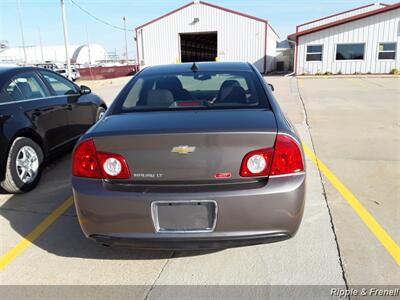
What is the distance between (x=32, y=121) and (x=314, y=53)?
25.3 metres

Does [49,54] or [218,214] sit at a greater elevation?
[49,54]

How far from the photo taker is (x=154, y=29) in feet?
111

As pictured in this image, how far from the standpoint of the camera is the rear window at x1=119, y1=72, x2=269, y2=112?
3137mm

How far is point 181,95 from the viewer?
3.50 meters

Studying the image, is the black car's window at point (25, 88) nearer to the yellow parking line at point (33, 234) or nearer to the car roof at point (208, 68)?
the yellow parking line at point (33, 234)

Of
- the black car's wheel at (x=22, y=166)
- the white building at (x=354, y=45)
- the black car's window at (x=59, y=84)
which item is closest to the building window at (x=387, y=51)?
the white building at (x=354, y=45)

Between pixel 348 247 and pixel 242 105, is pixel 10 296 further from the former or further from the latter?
pixel 348 247

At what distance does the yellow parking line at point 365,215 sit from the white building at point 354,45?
2317 centimetres

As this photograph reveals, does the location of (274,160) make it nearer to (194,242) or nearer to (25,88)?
Result: (194,242)

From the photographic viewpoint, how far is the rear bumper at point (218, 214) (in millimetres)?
2373

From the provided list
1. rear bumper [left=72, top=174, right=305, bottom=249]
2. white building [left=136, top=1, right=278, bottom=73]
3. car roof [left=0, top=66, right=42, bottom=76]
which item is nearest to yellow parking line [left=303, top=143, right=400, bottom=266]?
rear bumper [left=72, top=174, right=305, bottom=249]

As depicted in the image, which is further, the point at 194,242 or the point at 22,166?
the point at 22,166

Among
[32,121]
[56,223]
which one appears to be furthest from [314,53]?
[56,223]

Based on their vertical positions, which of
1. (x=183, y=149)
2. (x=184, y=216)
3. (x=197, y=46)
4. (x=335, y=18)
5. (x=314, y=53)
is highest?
(x=335, y=18)
